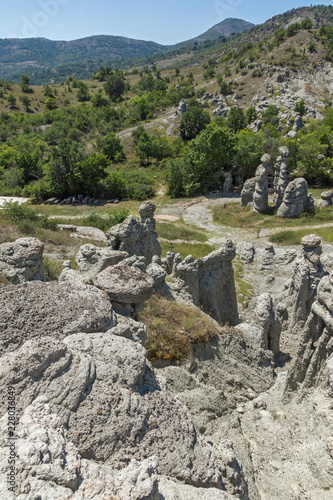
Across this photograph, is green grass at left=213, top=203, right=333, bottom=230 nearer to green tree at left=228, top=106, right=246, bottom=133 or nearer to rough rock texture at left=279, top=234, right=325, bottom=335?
rough rock texture at left=279, top=234, right=325, bottom=335

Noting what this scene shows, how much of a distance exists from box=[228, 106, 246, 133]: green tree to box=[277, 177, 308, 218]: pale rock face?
35.3 meters

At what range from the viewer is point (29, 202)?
44562 millimetres

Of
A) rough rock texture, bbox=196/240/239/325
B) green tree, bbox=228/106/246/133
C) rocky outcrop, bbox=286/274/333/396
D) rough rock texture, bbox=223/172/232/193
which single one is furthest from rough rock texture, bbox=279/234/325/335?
green tree, bbox=228/106/246/133

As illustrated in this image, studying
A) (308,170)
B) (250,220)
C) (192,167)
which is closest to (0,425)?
(250,220)

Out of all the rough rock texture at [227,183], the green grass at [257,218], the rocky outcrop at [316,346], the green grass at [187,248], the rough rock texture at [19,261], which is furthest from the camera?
the rough rock texture at [227,183]

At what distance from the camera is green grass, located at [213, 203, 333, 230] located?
101ft

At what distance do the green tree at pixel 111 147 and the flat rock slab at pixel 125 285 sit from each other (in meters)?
54.0

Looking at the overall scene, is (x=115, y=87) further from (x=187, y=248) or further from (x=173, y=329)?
(x=173, y=329)

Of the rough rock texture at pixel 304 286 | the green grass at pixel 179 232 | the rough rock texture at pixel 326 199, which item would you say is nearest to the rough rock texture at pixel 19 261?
the rough rock texture at pixel 304 286

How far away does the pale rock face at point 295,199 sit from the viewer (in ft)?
103

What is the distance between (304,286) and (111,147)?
171 feet

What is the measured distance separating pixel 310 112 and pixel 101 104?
193 feet

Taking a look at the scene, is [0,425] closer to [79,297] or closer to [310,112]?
[79,297]

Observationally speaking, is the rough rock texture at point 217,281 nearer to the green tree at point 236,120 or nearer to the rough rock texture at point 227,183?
the rough rock texture at point 227,183
